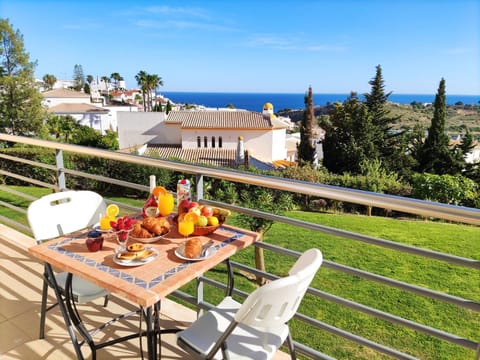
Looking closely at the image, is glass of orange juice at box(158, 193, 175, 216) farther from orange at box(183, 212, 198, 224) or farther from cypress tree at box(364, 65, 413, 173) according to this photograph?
cypress tree at box(364, 65, 413, 173)

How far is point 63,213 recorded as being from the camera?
2.04m

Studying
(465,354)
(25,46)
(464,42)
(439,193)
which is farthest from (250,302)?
(464,42)

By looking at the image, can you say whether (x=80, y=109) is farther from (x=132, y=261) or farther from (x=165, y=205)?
(x=132, y=261)

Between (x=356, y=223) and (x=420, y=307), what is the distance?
182 inches

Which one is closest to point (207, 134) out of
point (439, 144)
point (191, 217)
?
point (439, 144)

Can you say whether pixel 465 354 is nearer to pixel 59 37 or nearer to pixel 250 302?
pixel 250 302

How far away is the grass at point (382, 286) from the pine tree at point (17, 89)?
17.9 m

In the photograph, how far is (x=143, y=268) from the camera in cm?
135

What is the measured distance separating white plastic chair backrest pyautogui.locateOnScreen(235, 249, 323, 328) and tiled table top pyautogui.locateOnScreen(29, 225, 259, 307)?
0.92 feet

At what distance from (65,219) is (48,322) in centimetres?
71

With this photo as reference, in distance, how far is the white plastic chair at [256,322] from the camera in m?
1.10

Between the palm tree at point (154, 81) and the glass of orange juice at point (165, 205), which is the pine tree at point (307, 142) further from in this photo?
the glass of orange juice at point (165, 205)

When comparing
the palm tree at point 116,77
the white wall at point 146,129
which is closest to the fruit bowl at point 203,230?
the white wall at point 146,129

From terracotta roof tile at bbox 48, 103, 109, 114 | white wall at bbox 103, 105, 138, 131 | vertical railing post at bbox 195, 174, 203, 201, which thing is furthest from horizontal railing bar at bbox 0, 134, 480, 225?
terracotta roof tile at bbox 48, 103, 109, 114
